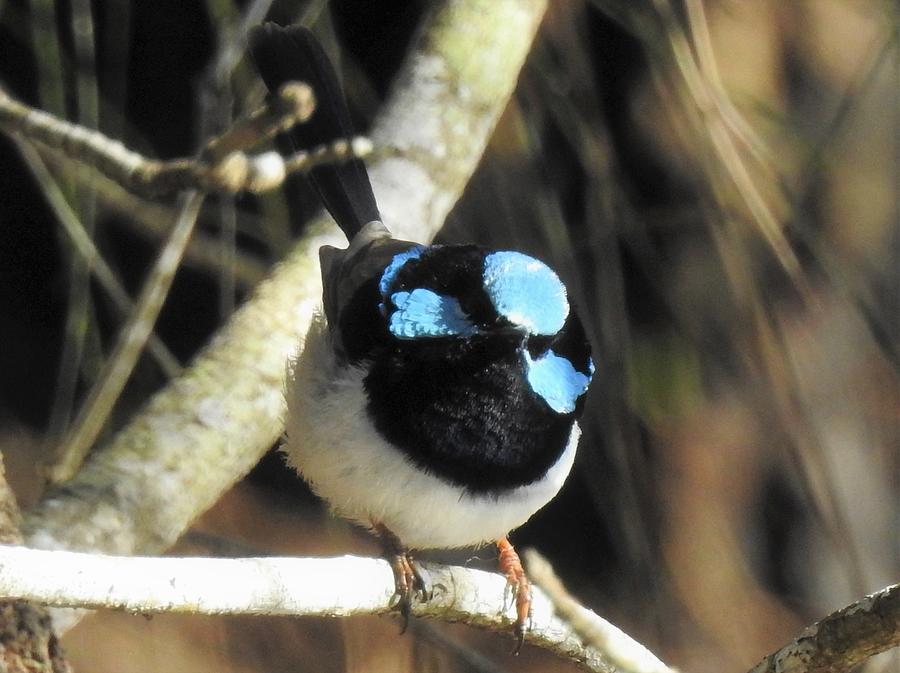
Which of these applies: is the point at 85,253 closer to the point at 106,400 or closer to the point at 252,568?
the point at 106,400

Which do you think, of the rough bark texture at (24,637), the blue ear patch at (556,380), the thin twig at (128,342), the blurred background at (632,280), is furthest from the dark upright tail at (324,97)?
the rough bark texture at (24,637)

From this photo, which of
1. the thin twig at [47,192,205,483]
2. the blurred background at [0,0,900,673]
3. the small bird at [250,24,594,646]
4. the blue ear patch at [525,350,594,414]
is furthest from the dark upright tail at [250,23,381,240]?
the blue ear patch at [525,350,594,414]

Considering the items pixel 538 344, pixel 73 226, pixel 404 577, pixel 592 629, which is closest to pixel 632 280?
pixel 73 226

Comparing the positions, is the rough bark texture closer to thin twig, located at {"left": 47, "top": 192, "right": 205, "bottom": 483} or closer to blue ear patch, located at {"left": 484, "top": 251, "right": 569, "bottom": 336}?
thin twig, located at {"left": 47, "top": 192, "right": 205, "bottom": 483}

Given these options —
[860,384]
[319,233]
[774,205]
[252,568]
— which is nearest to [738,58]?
[774,205]

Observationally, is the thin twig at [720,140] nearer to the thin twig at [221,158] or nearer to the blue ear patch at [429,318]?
the blue ear patch at [429,318]

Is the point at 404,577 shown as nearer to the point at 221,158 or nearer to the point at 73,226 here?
the point at 221,158
